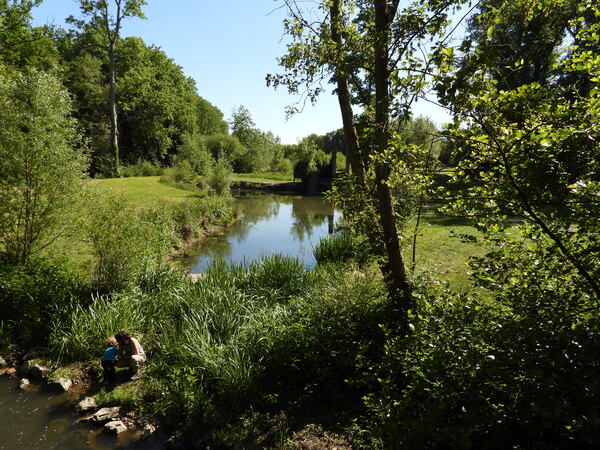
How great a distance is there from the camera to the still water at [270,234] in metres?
12.8

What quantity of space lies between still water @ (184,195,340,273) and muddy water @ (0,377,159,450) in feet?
13.6

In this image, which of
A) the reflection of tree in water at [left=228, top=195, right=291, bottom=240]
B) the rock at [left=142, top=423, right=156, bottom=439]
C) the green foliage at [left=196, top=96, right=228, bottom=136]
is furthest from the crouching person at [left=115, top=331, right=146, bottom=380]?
the green foliage at [left=196, top=96, right=228, bottom=136]

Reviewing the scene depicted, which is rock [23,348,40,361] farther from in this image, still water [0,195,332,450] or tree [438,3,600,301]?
tree [438,3,600,301]

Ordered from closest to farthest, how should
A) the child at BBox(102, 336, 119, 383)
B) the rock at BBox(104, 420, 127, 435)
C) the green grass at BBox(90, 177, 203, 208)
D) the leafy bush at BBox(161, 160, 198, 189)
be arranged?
the rock at BBox(104, 420, 127, 435) → the child at BBox(102, 336, 119, 383) → the green grass at BBox(90, 177, 203, 208) → the leafy bush at BBox(161, 160, 198, 189)

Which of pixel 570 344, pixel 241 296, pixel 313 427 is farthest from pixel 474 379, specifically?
pixel 241 296

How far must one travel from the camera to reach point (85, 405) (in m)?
4.86

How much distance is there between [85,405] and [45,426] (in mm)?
459

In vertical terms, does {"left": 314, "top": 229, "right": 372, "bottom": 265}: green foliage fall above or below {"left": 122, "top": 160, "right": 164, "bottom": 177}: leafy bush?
below

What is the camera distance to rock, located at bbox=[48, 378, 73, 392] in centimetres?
526

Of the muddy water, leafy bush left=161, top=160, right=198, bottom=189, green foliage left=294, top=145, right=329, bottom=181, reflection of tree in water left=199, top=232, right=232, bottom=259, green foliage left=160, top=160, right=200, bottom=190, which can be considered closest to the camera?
the muddy water

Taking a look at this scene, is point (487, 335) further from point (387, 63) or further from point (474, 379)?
point (387, 63)

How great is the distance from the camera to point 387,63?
454 cm

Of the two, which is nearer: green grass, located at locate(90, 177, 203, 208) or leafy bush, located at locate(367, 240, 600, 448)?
leafy bush, located at locate(367, 240, 600, 448)

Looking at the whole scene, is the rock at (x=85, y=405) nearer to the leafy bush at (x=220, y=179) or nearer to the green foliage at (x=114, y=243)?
the green foliage at (x=114, y=243)
